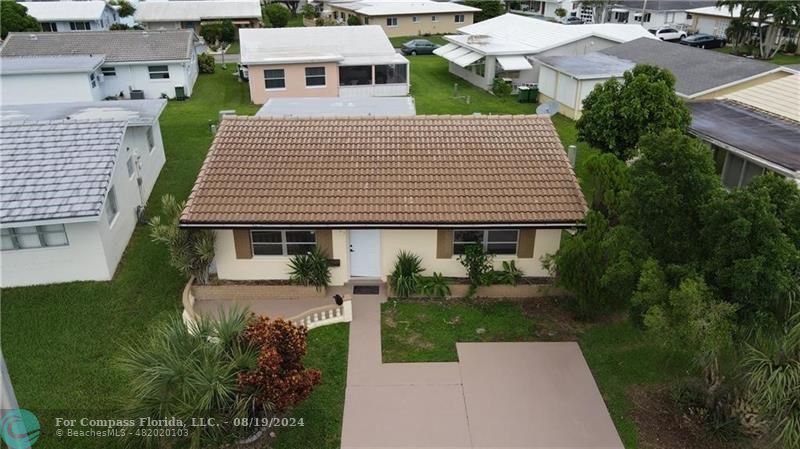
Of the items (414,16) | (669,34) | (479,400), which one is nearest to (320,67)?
(479,400)

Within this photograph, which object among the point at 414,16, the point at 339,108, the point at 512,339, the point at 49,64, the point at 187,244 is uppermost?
the point at 49,64

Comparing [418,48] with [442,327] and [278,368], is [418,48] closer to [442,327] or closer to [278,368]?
[442,327]

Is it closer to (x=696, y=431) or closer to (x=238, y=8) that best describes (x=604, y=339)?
(x=696, y=431)

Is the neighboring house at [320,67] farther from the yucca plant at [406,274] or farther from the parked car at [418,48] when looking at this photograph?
the yucca plant at [406,274]

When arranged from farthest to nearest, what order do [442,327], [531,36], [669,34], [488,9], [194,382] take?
[488,9] → [669,34] → [531,36] → [442,327] → [194,382]

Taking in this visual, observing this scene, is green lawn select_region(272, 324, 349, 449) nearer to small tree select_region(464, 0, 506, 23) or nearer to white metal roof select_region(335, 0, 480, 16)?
white metal roof select_region(335, 0, 480, 16)

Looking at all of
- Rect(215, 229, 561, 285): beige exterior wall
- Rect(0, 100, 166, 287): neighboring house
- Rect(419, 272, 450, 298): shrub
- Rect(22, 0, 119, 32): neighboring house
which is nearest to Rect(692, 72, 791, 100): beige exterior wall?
Rect(215, 229, 561, 285): beige exterior wall

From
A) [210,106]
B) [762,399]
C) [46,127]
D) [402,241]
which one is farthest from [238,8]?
[762,399]
